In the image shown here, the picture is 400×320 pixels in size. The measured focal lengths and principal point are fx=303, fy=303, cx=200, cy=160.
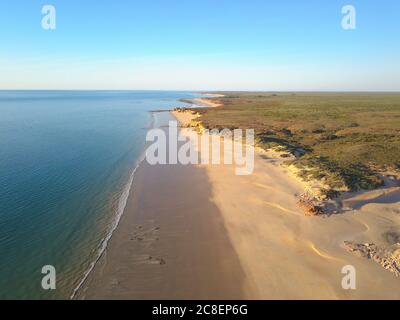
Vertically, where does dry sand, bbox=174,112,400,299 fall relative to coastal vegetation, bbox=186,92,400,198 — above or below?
below

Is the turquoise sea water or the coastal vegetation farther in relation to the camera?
the coastal vegetation

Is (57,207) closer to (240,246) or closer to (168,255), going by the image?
(168,255)

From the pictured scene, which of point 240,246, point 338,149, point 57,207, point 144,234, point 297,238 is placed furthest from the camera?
point 338,149

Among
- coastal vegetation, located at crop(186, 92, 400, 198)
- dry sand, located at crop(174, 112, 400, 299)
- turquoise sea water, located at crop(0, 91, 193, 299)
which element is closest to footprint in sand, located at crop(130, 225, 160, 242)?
turquoise sea water, located at crop(0, 91, 193, 299)

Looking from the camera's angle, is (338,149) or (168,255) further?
(338,149)

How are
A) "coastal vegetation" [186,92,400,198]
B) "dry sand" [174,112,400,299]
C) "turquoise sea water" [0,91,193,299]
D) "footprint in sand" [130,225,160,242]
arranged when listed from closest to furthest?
"dry sand" [174,112,400,299], "turquoise sea water" [0,91,193,299], "footprint in sand" [130,225,160,242], "coastal vegetation" [186,92,400,198]

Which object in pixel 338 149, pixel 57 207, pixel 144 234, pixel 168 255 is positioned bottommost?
pixel 168 255

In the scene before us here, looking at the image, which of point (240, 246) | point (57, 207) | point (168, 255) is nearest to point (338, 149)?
point (240, 246)

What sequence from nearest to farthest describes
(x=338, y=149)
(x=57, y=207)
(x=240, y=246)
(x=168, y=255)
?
(x=168, y=255) < (x=240, y=246) < (x=57, y=207) < (x=338, y=149)

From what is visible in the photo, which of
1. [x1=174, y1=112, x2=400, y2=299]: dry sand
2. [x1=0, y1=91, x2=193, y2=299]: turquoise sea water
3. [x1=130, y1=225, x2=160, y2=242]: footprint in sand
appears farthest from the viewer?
[x1=130, y1=225, x2=160, y2=242]: footprint in sand

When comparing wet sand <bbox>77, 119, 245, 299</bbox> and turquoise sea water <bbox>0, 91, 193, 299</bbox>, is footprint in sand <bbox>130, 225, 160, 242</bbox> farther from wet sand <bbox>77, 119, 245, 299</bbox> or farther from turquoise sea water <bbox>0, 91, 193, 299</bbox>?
turquoise sea water <bbox>0, 91, 193, 299</bbox>
